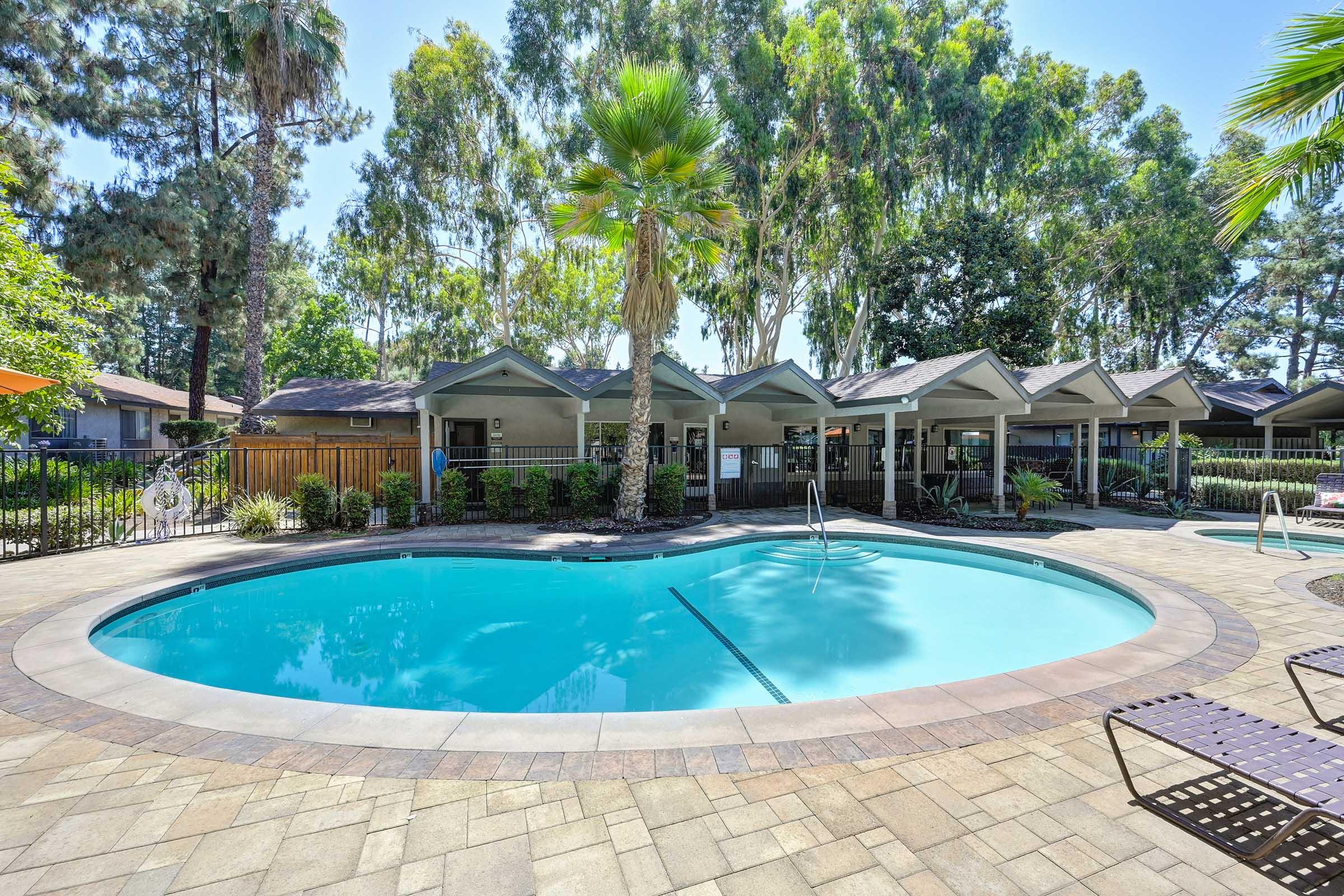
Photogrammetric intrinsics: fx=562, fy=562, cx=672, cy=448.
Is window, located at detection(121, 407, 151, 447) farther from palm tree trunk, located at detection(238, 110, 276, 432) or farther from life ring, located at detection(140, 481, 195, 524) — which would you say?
life ring, located at detection(140, 481, 195, 524)

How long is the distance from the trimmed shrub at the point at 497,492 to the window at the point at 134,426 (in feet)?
64.8

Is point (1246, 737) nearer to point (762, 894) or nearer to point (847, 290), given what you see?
point (762, 894)

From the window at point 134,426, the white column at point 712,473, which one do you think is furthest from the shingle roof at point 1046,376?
the window at point 134,426

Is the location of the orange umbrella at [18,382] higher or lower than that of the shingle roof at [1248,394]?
lower

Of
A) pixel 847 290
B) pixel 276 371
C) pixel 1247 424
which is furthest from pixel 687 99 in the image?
pixel 276 371

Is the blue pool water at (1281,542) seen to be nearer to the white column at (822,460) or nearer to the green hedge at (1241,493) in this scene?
the green hedge at (1241,493)

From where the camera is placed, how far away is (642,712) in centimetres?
358

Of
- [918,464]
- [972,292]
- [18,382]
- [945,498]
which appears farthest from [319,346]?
[972,292]

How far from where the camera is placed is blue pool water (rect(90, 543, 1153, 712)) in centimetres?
491

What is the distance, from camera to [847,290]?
74.4 feet

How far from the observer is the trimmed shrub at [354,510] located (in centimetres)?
1032

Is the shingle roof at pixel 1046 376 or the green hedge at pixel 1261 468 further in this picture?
the green hedge at pixel 1261 468

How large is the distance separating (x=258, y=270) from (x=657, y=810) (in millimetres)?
17986

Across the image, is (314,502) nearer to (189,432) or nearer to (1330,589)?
(189,432)
